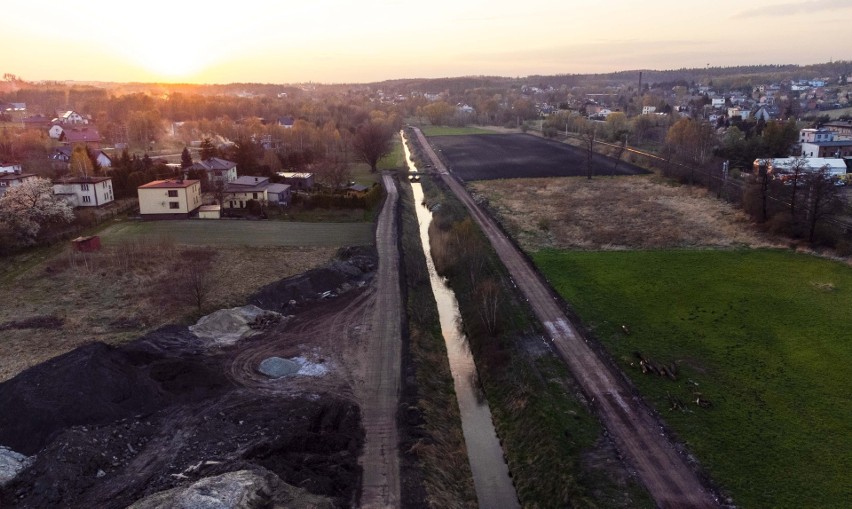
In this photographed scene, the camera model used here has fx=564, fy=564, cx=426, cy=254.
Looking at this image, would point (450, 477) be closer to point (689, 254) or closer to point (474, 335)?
point (474, 335)

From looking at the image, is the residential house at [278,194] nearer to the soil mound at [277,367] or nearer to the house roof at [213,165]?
the house roof at [213,165]

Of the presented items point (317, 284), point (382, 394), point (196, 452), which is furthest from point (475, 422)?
point (317, 284)

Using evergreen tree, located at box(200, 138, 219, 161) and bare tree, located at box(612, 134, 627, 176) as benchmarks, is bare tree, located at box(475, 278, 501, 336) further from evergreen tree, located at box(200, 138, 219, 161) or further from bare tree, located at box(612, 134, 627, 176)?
bare tree, located at box(612, 134, 627, 176)

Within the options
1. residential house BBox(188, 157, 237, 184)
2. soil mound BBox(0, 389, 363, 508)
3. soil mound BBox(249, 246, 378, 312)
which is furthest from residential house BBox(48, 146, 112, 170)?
soil mound BBox(0, 389, 363, 508)

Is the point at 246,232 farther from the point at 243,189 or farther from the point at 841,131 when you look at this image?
the point at 841,131

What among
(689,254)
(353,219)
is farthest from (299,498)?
(353,219)

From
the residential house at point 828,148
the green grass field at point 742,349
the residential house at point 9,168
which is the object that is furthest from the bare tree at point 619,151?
the residential house at point 9,168
